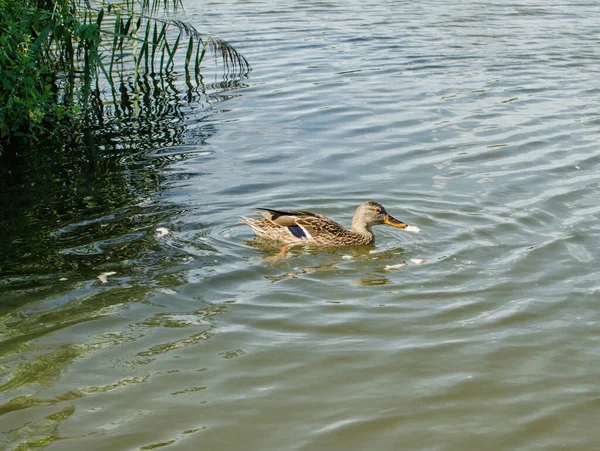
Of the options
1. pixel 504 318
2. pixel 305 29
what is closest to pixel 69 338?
pixel 504 318

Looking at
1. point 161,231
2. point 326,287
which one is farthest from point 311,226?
point 161,231

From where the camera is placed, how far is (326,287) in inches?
282

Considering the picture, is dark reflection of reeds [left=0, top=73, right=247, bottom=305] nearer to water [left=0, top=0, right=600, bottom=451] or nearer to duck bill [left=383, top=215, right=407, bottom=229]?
water [left=0, top=0, right=600, bottom=451]

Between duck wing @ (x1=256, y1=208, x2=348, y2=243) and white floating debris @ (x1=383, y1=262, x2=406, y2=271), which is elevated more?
duck wing @ (x1=256, y1=208, x2=348, y2=243)

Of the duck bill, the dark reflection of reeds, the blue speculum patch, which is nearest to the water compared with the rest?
the dark reflection of reeds

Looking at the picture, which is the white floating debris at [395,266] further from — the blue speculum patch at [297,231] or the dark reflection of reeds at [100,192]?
the dark reflection of reeds at [100,192]

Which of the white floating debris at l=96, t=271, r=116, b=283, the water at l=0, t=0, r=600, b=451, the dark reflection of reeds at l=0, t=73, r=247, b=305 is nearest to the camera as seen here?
the water at l=0, t=0, r=600, b=451

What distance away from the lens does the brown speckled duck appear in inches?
327

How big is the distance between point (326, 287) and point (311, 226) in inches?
49.8

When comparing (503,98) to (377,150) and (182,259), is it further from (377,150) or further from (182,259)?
(182,259)

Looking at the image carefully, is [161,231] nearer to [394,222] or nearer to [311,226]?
[311,226]

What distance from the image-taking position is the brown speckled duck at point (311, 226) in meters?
8.30

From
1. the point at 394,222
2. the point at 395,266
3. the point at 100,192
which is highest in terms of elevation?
the point at 100,192

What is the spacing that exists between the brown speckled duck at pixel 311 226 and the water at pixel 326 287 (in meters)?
0.20
